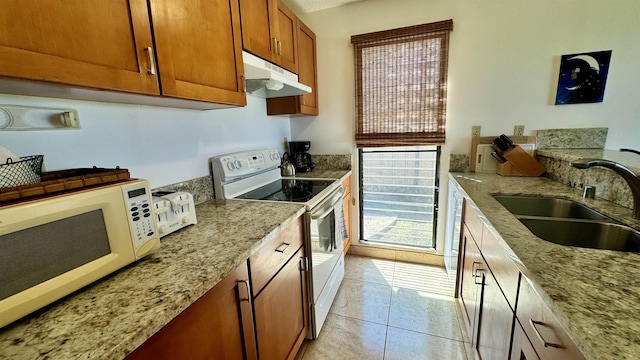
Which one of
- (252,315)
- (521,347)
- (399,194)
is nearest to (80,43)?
(252,315)

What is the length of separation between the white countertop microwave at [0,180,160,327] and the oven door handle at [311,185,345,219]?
0.86 metres

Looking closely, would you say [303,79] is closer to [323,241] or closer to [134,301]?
[323,241]

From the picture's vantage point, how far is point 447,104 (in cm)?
219

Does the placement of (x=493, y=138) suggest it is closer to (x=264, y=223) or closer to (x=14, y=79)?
(x=264, y=223)

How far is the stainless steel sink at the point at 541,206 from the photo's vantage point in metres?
1.36

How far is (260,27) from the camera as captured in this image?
153 cm

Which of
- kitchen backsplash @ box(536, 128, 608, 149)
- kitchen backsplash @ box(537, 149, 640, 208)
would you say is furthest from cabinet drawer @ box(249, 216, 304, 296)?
kitchen backsplash @ box(536, 128, 608, 149)

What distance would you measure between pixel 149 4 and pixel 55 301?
977 mm

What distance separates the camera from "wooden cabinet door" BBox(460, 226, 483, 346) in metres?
1.33

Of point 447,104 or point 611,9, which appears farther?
point 447,104

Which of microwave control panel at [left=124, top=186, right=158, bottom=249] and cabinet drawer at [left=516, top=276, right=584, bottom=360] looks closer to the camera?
cabinet drawer at [left=516, top=276, right=584, bottom=360]

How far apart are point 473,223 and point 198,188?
1.67 metres

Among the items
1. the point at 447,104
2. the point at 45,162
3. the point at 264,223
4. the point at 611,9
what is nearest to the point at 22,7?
the point at 45,162

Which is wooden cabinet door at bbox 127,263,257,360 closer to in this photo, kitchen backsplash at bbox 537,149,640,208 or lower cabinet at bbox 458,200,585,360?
lower cabinet at bbox 458,200,585,360
